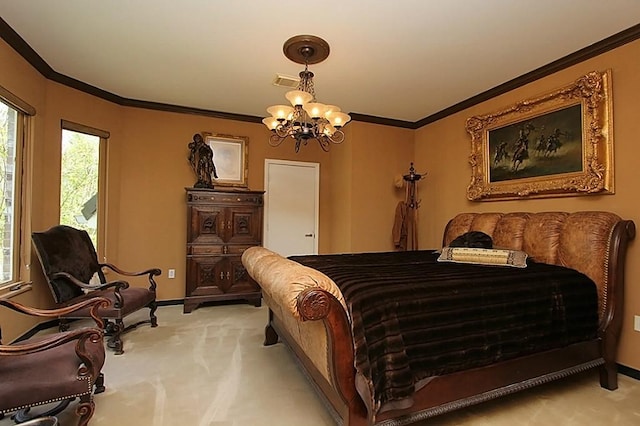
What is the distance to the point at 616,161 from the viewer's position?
2.62 metres

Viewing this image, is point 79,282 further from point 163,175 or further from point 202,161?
point 202,161

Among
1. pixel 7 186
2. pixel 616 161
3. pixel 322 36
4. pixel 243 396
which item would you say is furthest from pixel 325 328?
pixel 7 186

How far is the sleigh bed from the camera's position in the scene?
1572mm

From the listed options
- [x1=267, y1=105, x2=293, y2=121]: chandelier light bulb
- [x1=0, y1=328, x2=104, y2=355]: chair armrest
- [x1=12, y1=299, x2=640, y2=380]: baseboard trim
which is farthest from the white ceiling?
[x1=12, y1=299, x2=640, y2=380]: baseboard trim

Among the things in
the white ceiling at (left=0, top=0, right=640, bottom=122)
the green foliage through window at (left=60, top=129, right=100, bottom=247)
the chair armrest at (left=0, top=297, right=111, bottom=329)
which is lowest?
the chair armrest at (left=0, top=297, right=111, bottom=329)

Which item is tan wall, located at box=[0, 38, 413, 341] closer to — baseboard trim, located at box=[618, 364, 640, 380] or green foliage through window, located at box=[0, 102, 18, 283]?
green foliage through window, located at box=[0, 102, 18, 283]

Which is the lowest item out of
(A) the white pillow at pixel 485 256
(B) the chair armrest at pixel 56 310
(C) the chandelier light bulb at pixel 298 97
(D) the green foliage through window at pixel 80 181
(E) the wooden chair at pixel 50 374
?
(E) the wooden chair at pixel 50 374

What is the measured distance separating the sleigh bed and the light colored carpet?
19 cm

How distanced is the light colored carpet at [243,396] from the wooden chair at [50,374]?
1.22ft

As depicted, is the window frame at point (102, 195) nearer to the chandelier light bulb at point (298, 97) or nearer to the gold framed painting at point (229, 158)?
the gold framed painting at point (229, 158)

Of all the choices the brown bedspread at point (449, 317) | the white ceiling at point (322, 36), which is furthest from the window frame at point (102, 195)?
the brown bedspread at point (449, 317)

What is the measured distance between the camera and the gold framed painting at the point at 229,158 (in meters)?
4.60

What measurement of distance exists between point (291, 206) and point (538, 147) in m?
3.21

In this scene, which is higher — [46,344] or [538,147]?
[538,147]
